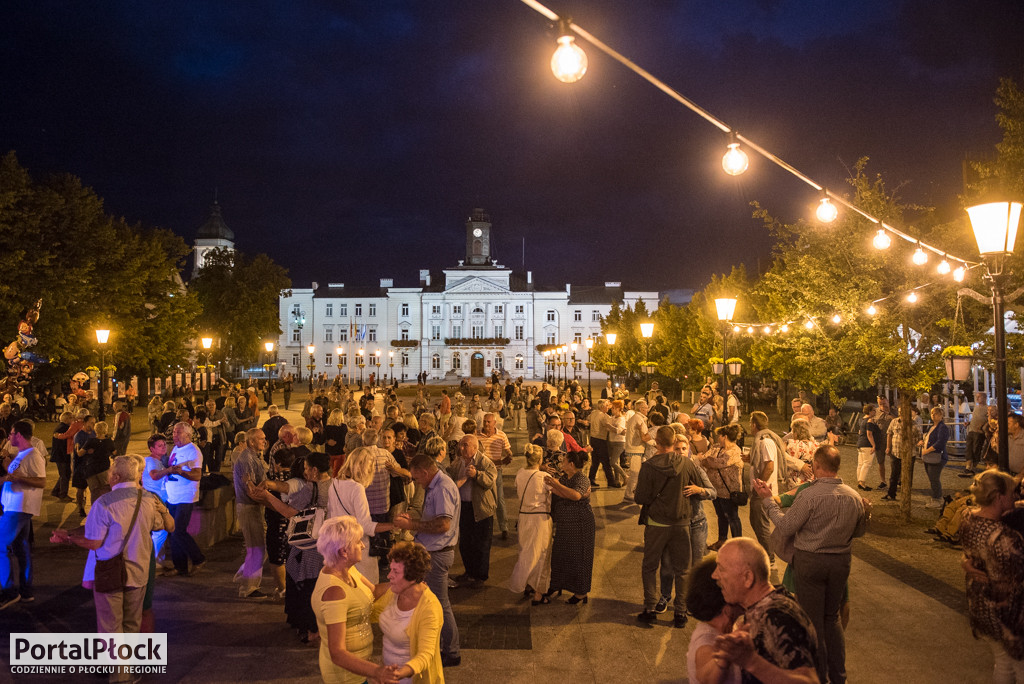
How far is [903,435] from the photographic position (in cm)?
1010

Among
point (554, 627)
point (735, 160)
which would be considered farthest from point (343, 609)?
point (735, 160)

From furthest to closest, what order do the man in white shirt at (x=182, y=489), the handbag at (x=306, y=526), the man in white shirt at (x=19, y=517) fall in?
the man in white shirt at (x=182, y=489)
the man in white shirt at (x=19, y=517)
the handbag at (x=306, y=526)

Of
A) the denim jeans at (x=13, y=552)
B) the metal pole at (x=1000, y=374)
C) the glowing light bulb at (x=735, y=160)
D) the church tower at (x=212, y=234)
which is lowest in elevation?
the denim jeans at (x=13, y=552)

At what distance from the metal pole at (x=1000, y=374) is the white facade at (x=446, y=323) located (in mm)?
81629

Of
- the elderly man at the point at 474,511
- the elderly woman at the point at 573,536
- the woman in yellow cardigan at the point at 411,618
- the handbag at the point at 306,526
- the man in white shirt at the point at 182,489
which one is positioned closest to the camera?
the woman in yellow cardigan at the point at 411,618

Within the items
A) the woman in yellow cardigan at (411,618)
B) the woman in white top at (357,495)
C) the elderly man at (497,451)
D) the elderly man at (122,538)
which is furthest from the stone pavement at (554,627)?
the woman in yellow cardigan at (411,618)

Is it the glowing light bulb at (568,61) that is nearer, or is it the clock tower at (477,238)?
the glowing light bulb at (568,61)

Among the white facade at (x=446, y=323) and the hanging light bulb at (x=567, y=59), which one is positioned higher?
the white facade at (x=446, y=323)

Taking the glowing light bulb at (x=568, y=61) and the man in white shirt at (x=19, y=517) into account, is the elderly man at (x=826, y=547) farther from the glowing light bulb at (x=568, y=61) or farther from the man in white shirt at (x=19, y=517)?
the man in white shirt at (x=19, y=517)

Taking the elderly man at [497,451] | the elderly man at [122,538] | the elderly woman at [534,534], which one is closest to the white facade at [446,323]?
the elderly man at [497,451]

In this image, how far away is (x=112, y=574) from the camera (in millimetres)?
4859

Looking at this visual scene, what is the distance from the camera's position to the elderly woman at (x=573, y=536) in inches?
263

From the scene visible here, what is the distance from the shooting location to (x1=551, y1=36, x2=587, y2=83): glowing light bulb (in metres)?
4.21

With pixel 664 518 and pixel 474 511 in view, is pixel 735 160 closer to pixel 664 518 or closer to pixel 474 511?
pixel 664 518
